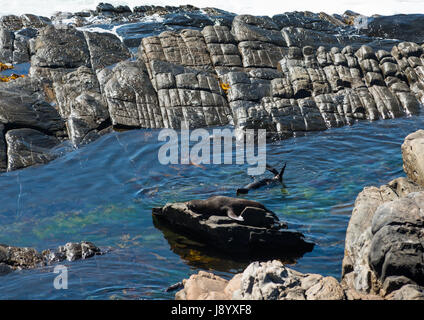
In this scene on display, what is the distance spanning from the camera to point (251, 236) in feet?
43.2

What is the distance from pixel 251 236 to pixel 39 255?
5661 mm

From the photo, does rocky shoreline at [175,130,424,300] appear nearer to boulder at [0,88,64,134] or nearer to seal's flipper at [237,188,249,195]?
seal's flipper at [237,188,249,195]

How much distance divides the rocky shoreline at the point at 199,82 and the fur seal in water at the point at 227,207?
8667mm

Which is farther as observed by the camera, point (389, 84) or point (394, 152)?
point (389, 84)

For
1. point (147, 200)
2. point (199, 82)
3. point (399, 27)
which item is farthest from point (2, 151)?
point (399, 27)

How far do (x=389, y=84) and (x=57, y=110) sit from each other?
17.2m

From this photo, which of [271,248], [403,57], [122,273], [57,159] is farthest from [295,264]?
[403,57]

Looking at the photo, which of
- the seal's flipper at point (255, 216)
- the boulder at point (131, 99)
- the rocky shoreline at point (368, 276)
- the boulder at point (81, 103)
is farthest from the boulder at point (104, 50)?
the rocky shoreline at point (368, 276)

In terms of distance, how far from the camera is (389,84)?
26812 mm

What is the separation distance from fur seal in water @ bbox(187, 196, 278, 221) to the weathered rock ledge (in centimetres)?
301

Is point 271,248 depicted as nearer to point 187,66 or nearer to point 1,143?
point 1,143

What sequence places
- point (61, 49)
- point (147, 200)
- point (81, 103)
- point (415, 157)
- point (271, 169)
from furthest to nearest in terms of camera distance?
point (61, 49) < point (81, 103) < point (271, 169) < point (147, 200) < point (415, 157)

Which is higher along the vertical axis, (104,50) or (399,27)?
(399,27)

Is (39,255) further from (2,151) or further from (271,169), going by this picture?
(271,169)
